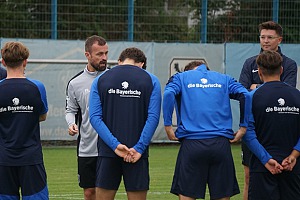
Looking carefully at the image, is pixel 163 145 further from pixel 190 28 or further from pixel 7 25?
pixel 7 25

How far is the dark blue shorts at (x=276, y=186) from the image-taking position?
26.6 ft

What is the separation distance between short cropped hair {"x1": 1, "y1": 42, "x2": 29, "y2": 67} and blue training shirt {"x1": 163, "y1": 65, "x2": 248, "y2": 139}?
150cm

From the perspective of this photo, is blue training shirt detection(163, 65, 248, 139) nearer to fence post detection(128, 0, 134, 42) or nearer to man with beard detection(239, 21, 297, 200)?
man with beard detection(239, 21, 297, 200)

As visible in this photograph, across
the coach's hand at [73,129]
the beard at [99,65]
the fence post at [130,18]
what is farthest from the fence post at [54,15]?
the coach's hand at [73,129]

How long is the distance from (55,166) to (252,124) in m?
8.84

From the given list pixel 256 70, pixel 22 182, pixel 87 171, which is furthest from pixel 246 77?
pixel 22 182

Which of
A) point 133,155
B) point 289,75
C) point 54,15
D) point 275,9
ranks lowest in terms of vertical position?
point 133,155

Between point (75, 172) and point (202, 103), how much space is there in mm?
7625

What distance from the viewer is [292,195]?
8.09 meters

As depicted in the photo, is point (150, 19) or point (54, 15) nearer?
point (54, 15)

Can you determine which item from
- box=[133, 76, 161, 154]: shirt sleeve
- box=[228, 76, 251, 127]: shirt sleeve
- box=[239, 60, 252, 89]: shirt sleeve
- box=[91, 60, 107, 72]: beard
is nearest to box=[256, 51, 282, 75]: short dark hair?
box=[228, 76, 251, 127]: shirt sleeve

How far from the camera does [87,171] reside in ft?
31.5

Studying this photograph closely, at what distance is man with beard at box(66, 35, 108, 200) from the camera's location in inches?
374

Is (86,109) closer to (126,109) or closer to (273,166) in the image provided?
(126,109)
